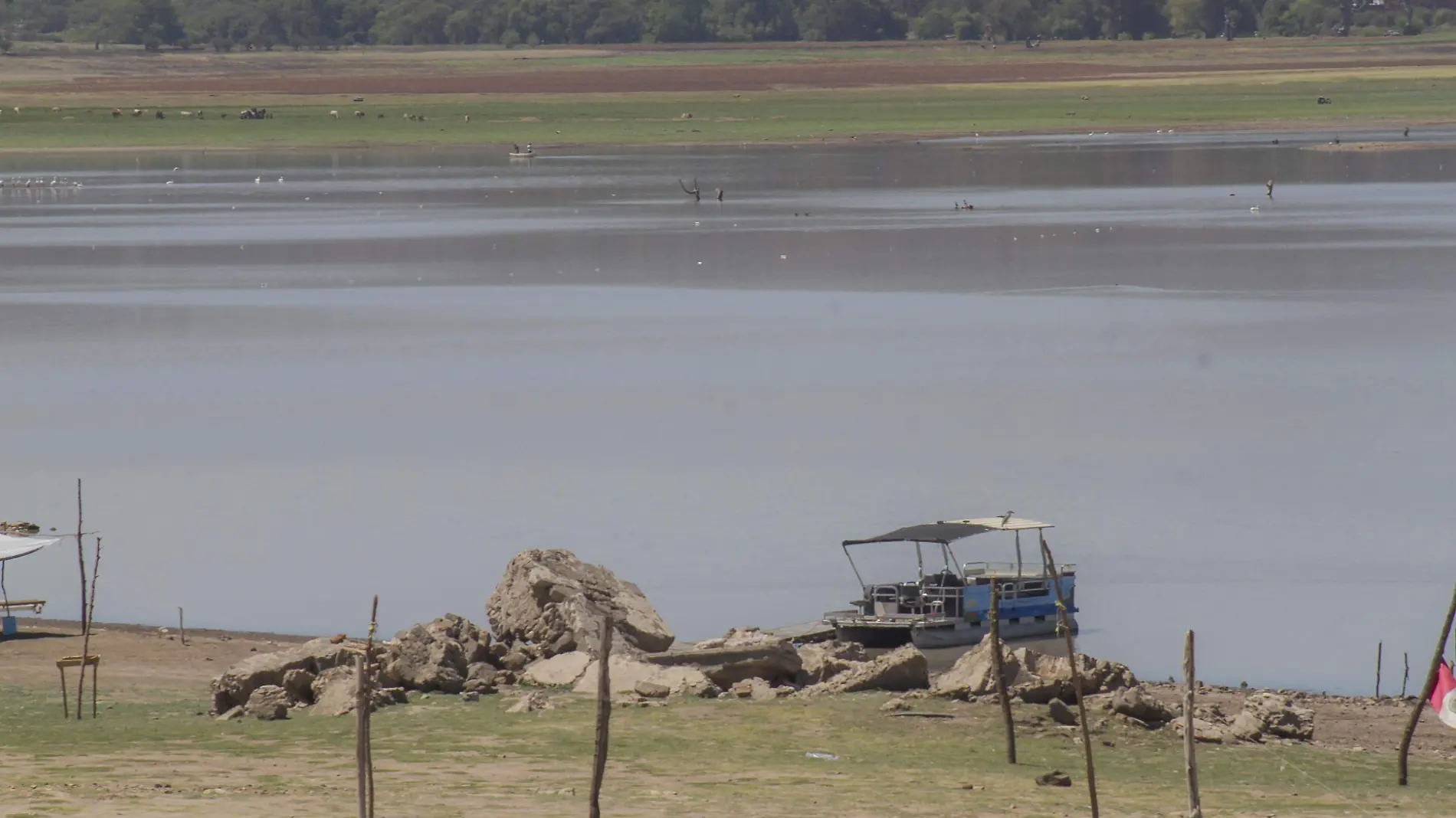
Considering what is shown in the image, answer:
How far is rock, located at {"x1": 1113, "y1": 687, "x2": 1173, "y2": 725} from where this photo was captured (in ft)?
49.3

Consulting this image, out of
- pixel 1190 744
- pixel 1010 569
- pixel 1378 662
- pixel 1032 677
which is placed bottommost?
pixel 1010 569

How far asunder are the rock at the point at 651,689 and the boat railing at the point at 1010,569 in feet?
15.4

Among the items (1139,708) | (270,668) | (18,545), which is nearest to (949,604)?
(1139,708)

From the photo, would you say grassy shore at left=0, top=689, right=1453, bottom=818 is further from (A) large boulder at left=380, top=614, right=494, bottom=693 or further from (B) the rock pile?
(A) large boulder at left=380, top=614, right=494, bottom=693

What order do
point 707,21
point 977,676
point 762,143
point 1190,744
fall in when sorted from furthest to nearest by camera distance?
point 707,21, point 762,143, point 977,676, point 1190,744

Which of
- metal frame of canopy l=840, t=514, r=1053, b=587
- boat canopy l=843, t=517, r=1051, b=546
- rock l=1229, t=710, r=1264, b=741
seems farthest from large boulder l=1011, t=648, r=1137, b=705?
boat canopy l=843, t=517, r=1051, b=546

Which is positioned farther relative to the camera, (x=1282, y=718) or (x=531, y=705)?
(x=531, y=705)

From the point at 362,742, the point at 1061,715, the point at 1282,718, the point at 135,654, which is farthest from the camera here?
the point at 135,654

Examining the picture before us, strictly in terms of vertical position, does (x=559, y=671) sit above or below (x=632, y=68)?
below

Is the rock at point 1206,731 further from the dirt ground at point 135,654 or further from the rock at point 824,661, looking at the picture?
the dirt ground at point 135,654

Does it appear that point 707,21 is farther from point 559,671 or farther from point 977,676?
point 977,676

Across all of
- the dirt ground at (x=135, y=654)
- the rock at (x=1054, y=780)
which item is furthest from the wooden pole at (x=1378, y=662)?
the dirt ground at (x=135, y=654)

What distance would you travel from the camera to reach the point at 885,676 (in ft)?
52.9

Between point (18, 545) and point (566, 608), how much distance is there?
18.7 ft
